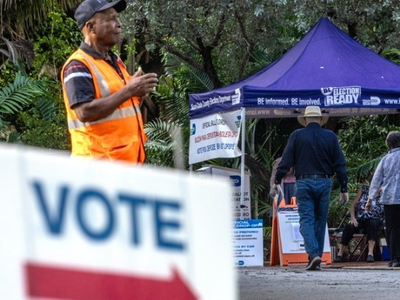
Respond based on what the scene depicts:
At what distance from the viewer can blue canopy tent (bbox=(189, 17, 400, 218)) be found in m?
14.4

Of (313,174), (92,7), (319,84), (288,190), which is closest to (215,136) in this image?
(319,84)

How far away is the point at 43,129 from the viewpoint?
19703mm

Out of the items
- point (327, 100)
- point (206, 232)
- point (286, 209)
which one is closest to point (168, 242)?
point (206, 232)

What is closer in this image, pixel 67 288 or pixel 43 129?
pixel 67 288

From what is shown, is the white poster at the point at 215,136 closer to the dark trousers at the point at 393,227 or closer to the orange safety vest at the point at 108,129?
the dark trousers at the point at 393,227

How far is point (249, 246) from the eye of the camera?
51.1 feet

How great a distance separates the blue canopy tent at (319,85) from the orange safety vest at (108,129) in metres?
9.12

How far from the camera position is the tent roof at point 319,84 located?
14.4 metres

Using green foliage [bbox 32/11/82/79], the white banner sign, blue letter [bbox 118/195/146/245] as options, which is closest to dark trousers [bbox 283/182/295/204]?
green foliage [bbox 32/11/82/79]

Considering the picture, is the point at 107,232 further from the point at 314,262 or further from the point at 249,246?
the point at 249,246

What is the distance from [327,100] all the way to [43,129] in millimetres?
7029

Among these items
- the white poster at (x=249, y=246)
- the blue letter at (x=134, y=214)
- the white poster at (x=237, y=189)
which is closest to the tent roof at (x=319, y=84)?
the white poster at (x=237, y=189)

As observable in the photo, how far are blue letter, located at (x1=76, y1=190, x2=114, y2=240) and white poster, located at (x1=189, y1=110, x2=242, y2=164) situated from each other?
13.2 meters

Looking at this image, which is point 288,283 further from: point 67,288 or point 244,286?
point 67,288
